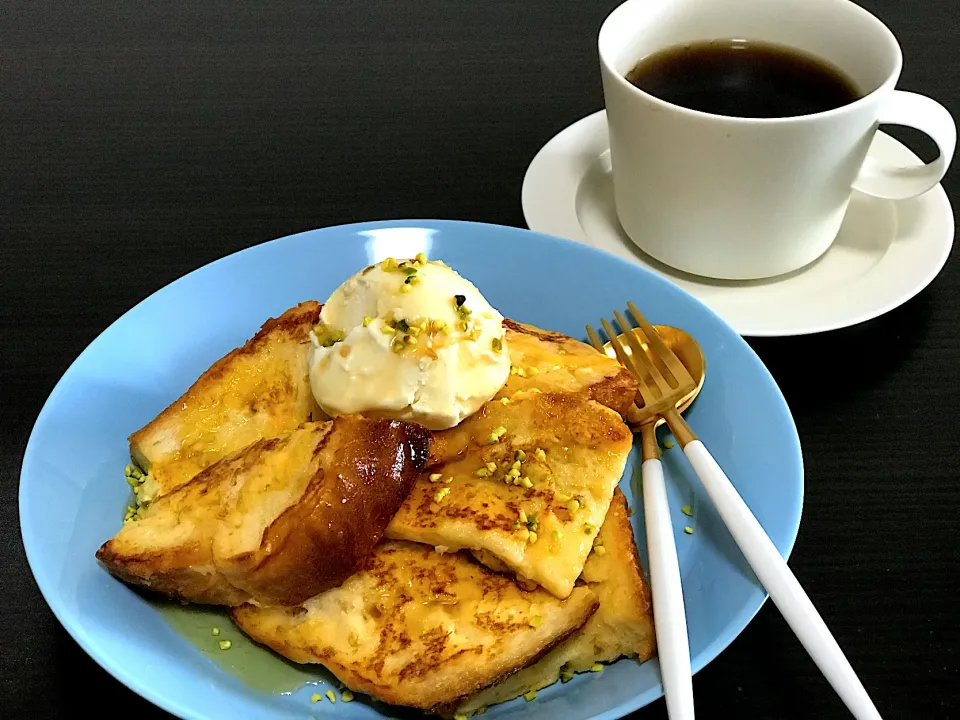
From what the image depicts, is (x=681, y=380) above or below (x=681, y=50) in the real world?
below

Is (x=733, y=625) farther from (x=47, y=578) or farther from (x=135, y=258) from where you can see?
(x=135, y=258)

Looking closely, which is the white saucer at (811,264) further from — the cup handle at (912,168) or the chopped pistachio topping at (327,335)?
the chopped pistachio topping at (327,335)

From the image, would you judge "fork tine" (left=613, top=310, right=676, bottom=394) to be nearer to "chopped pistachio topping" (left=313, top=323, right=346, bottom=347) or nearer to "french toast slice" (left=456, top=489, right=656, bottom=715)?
"french toast slice" (left=456, top=489, right=656, bottom=715)

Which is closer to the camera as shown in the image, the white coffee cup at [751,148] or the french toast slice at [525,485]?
the french toast slice at [525,485]

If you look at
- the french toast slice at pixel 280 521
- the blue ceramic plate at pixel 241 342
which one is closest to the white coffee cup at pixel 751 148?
the blue ceramic plate at pixel 241 342

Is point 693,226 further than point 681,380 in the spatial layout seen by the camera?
Yes

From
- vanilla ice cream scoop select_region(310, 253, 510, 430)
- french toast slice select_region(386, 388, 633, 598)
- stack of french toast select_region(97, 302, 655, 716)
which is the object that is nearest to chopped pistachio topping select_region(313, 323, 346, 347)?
vanilla ice cream scoop select_region(310, 253, 510, 430)

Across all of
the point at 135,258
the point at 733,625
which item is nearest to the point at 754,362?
the point at 733,625
